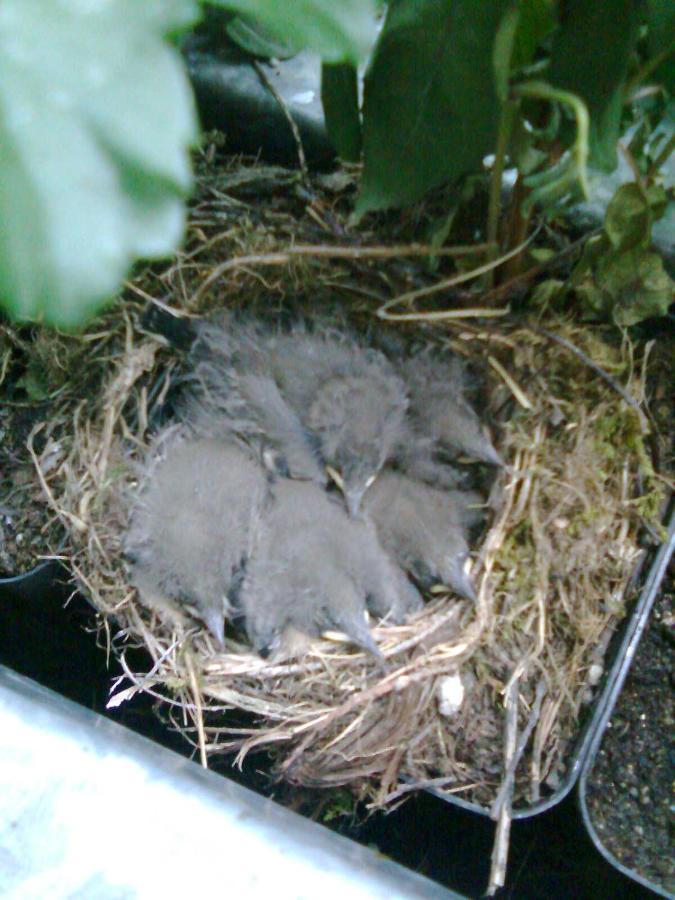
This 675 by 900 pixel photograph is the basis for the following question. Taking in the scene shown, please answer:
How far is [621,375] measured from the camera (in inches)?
36.2

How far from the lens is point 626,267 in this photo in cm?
83

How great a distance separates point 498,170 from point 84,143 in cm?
49

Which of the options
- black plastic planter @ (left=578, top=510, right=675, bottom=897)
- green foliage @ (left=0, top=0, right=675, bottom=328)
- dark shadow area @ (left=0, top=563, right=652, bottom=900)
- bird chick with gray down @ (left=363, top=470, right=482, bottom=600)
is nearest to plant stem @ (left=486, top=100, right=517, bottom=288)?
green foliage @ (left=0, top=0, right=675, bottom=328)

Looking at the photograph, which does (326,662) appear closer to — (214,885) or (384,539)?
(384,539)

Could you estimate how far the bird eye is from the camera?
0.92m

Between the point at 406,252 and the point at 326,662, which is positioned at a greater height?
the point at 406,252

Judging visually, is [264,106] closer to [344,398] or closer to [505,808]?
[344,398]

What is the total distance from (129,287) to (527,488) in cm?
53

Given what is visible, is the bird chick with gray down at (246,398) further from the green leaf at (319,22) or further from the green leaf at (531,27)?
the green leaf at (319,22)

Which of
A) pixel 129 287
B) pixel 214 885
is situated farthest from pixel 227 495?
pixel 214 885

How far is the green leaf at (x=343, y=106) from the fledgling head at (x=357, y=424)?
24 cm

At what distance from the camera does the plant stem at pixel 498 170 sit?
68cm

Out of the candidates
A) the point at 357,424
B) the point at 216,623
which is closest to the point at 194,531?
the point at 216,623

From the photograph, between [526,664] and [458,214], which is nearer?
[526,664]
